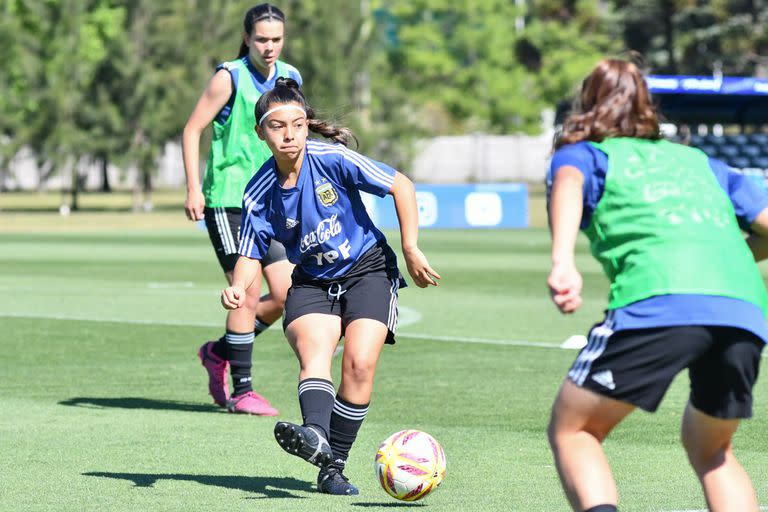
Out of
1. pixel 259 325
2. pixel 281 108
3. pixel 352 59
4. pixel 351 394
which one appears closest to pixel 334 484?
pixel 351 394

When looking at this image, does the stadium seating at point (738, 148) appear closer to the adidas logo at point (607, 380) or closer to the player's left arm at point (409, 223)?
the player's left arm at point (409, 223)

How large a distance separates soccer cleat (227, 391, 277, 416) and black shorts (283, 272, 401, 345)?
2.00m

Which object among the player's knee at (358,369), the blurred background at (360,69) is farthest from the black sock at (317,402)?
the blurred background at (360,69)

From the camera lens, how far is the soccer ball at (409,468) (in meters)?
6.01

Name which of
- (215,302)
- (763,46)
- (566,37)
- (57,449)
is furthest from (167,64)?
(57,449)

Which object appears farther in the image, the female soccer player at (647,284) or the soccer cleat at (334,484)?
the soccer cleat at (334,484)

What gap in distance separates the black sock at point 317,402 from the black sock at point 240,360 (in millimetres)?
2237

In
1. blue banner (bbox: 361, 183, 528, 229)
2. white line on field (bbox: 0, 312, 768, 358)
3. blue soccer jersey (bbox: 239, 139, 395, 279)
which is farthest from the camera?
blue banner (bbox: 361, 183, 528, 229)

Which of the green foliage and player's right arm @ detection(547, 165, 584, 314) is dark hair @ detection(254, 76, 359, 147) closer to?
A: player's right arm @ detection(547, 165, 584, 314)

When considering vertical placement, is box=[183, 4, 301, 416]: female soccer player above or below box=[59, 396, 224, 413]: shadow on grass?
above

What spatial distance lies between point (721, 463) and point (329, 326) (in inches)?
89.9

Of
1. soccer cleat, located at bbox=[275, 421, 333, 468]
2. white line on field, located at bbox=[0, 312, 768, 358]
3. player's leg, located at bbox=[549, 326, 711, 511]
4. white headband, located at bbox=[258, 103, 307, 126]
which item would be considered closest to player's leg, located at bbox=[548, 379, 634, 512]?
player's leg, located at bbox=[549, 326, 711, 511]

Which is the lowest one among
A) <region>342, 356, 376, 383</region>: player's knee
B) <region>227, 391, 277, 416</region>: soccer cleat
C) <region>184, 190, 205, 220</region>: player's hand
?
<region>227, 391, 277, 416</region>: soccer cleat

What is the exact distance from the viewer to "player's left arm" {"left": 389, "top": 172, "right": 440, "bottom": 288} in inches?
249
